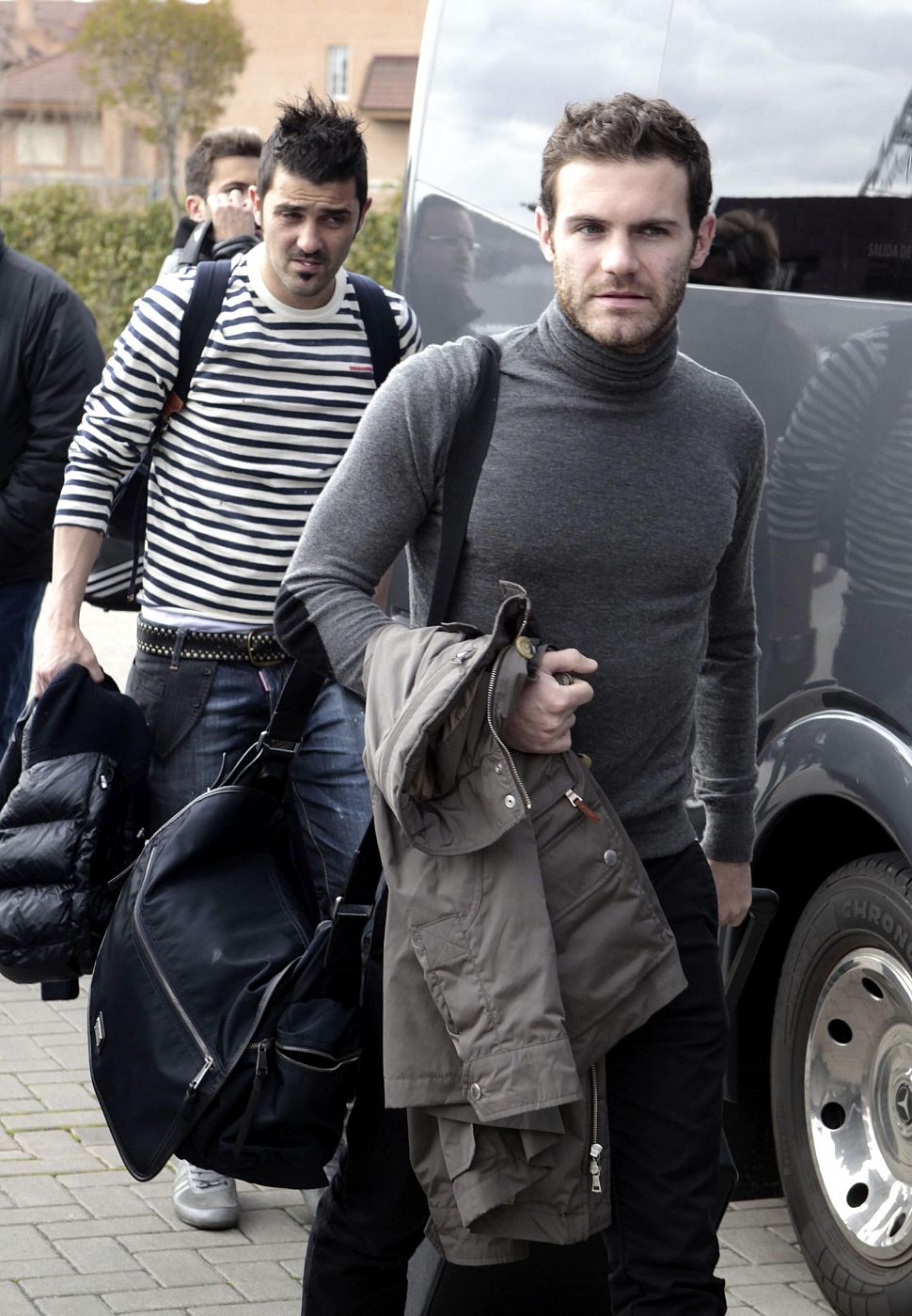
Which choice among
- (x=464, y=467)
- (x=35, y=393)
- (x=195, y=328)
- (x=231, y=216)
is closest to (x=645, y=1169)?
(x=464, y=467)

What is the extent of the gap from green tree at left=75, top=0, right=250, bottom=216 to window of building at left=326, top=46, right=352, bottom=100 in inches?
766

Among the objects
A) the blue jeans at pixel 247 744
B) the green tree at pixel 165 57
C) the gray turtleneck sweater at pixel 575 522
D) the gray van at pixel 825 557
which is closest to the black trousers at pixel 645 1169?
the gray turtleneck sweater at pixel 575 522

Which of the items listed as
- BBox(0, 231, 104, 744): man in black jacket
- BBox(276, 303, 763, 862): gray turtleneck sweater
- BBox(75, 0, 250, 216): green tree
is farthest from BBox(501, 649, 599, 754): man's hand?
BBox(75, 0, 250, 216): green tree

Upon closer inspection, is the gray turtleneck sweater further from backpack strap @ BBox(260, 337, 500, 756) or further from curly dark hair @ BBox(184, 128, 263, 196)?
curly dark hair @ BBox(184, 128, 263, 196)

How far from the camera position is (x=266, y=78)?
54.1 meters

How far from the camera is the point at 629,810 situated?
2609mm

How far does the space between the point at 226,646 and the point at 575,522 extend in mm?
1269

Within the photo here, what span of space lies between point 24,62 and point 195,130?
14.3 metres

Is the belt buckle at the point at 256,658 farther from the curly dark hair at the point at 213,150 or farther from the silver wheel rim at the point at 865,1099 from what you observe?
the curly dark hair at the point at 213,150

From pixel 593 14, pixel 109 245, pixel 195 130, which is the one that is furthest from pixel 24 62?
pixel 593 14

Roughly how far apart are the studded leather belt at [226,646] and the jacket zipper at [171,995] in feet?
2.31

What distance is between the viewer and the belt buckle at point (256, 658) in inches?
142

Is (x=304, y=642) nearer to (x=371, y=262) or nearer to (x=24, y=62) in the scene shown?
(x=371, y=262)

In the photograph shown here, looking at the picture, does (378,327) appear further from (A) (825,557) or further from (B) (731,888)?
(B) (731,888)
